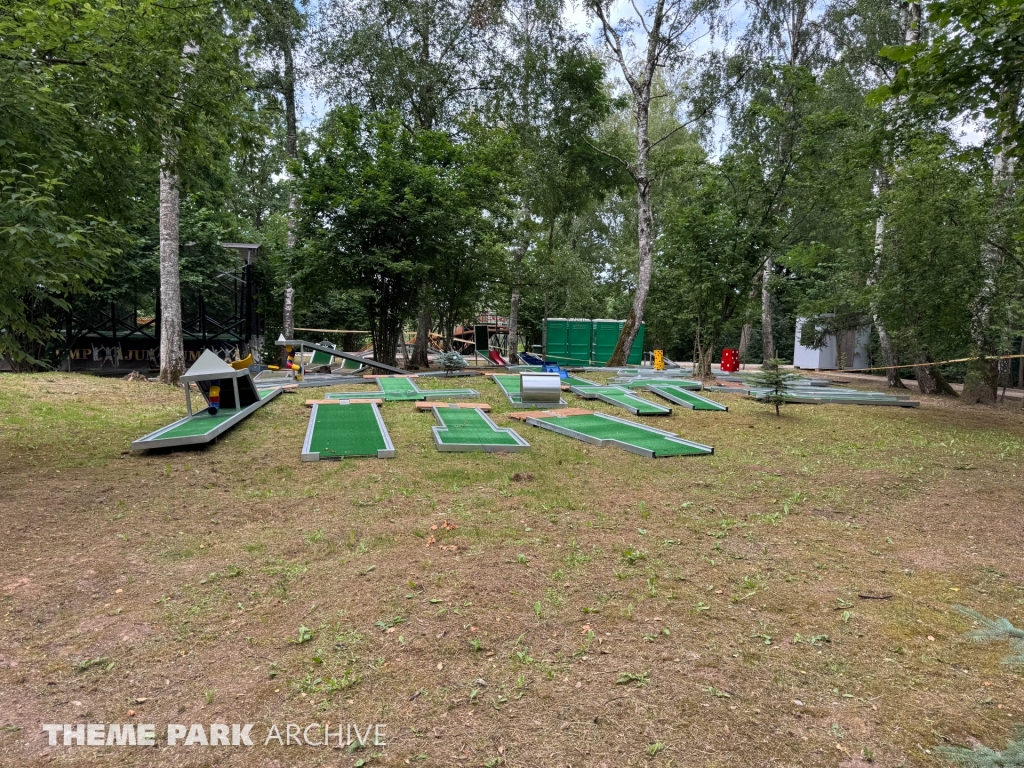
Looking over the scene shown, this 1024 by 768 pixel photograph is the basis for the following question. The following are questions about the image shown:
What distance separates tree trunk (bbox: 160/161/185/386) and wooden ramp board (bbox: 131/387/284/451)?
4.15 m

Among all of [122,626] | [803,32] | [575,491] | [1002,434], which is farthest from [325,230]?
[803,32]

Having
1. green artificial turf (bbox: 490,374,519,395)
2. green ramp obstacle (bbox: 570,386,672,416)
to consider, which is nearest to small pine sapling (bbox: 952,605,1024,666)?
green ramp obstacle (bbox: 570,386,672,416)

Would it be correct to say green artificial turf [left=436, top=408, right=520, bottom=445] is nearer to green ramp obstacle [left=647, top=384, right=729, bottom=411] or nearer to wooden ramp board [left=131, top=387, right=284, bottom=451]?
wooden ramp board [left=131, top=387, right=284, bottom=451]

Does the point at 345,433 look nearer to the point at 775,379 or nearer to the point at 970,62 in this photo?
the point at 775,379

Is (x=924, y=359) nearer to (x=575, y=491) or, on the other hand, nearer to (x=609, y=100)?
(x=575, y=491)

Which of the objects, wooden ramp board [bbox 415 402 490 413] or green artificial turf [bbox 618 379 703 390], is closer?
wooden ramp board [bbox 415 402 490 413]

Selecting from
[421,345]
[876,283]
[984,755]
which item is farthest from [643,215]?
[984,755]

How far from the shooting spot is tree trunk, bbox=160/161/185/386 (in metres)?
10.7

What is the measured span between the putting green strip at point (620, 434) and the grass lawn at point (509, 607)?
2.20 ft

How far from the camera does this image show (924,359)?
39.9 ft

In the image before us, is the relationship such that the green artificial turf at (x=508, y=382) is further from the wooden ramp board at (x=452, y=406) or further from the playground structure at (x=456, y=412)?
the wooden ramp board at (x=452, y=406)

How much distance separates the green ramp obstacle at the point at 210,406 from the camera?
6137 millimetres

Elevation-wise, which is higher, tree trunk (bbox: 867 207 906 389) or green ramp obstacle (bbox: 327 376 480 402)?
tree trunk (bbox: 867 207 906 389)

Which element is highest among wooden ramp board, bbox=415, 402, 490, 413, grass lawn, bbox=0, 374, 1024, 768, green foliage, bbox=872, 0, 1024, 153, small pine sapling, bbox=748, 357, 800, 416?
green foliage, bbox=872, 0, 1024, 153
